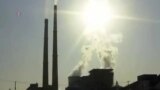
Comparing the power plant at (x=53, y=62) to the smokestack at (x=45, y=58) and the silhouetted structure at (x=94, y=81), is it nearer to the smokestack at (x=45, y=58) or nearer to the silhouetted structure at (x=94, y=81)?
the smokestack at (x=45, y=58)

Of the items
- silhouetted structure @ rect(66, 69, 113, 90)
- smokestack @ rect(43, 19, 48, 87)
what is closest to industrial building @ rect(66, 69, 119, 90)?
silhouetted structure @ rect(66, 69, 113, 90)

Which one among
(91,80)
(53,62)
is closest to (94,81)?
(91,80)

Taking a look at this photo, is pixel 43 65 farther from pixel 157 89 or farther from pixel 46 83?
pixel 157 89

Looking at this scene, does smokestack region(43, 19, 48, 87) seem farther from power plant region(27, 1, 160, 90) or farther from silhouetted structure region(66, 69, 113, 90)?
silhouetted structure region(66, 69, 113, 90)

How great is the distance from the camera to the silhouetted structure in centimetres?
7288

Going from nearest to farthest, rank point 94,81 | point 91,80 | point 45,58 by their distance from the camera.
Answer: point 45,58 < point 94,81 < point 91,80

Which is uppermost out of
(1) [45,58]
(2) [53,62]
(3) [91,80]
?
(1) [45,58]

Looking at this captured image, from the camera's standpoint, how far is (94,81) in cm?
7394

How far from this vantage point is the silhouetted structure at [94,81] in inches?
→ 2869

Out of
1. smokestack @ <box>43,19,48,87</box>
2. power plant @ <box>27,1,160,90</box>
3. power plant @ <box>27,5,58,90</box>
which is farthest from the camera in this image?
smokestack @ <box>43,19,48,87</box>

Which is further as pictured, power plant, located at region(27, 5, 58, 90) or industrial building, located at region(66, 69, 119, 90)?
industrial building, located at region(66, 69, 119, 90)

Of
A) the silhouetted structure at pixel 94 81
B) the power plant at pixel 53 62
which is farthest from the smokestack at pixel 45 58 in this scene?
the silhouetted structure at pixel 94 81

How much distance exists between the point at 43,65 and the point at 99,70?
47.9 ft

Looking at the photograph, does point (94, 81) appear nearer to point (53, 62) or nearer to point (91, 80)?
point (91, 80)
